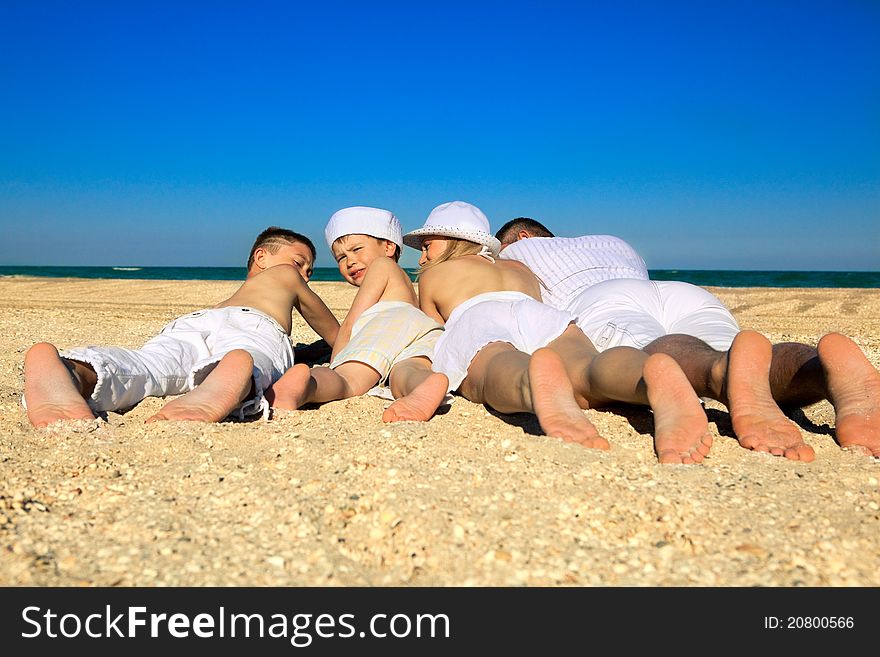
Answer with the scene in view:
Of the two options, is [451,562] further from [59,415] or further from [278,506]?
[59,415]

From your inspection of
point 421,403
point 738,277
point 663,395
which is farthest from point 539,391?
point 738,277

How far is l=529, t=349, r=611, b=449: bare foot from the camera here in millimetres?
2318

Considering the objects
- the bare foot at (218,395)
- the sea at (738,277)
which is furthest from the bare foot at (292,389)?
the sea at (738,277)

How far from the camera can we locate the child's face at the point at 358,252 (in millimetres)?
4816

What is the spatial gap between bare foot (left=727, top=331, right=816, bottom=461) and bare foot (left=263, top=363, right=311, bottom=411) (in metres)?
1.74

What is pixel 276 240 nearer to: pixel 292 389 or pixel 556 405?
pixel 292 389

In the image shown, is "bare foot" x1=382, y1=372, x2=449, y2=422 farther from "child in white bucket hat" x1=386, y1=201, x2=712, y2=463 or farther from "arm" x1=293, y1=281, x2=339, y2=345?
"arm" x1=293, y1=281, x2=339, y2=345

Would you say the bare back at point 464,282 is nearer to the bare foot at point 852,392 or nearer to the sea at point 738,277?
the bare foot at point 852,392

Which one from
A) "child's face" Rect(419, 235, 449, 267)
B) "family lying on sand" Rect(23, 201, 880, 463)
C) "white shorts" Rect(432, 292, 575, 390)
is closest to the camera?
"family lying on sand" Rect(23, 201, 880, 463)

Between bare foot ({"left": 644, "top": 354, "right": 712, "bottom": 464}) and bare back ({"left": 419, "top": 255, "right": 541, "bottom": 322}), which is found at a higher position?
bare back ({"left": 419, "top": 255, "right": 541, "bottom": 322})

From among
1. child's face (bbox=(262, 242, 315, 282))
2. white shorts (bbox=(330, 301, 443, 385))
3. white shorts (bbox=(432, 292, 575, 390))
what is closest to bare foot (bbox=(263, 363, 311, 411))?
white shorts (bbox=(330, 301, 443, 385))

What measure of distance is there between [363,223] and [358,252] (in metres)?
0.21

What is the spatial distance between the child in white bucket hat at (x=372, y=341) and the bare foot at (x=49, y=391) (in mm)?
773
